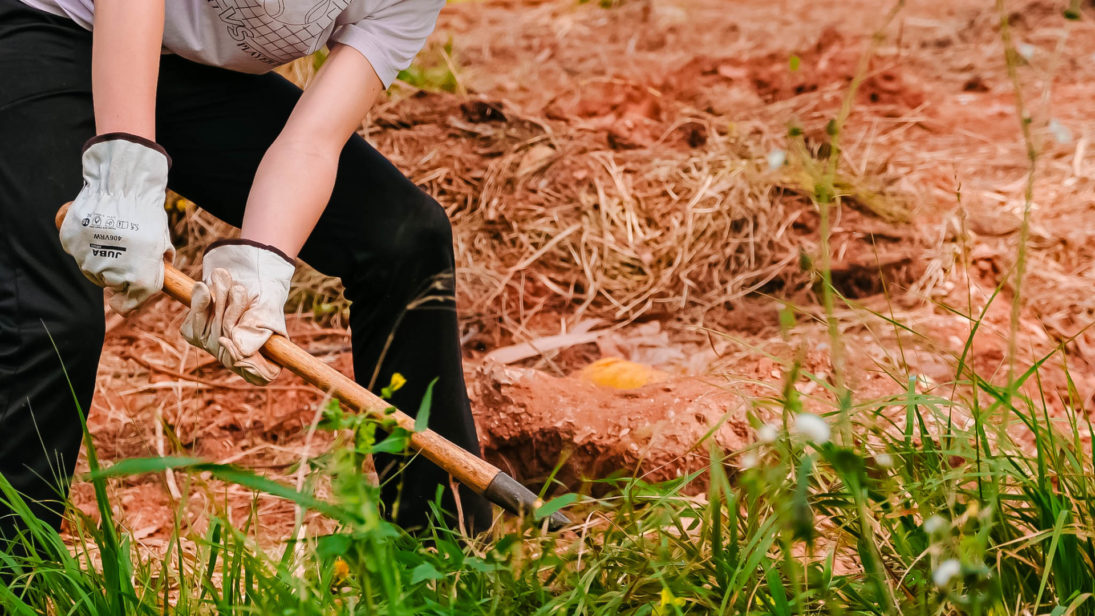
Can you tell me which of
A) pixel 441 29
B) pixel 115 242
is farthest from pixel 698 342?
pixel 441 29

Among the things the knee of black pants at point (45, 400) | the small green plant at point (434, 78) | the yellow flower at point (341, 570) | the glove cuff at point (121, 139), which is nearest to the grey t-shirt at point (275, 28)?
the glove cuff at point (121, 139)

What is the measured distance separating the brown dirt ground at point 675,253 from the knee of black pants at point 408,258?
46 cm

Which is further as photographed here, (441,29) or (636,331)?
(441,29)

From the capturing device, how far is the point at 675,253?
332cm

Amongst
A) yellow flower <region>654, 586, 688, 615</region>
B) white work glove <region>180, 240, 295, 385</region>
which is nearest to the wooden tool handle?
white work glove <region>180, 240, 295, 385</region>

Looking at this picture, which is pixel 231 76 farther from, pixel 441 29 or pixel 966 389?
pixel 441 29

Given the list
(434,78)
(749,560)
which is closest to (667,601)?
(749,560)

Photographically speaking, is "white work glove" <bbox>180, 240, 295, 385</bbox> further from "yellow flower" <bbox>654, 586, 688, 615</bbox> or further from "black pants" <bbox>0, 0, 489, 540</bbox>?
"yellow flower" <bbox>654, 586, 688, 615</bbox>

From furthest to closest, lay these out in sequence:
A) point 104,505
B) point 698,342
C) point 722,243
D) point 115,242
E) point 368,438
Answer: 1. point 722,243
2. point 698,342
3. point 115,242
4. point 104,505
5. point 368,438

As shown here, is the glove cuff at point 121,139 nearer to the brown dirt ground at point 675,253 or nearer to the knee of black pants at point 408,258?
the knee of black pants at point 408,258

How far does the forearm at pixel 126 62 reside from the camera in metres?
1.55

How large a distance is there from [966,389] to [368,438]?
72.0 inches

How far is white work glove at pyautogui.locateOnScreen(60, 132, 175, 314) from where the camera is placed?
1.54 metres

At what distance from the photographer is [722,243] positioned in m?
3.27
